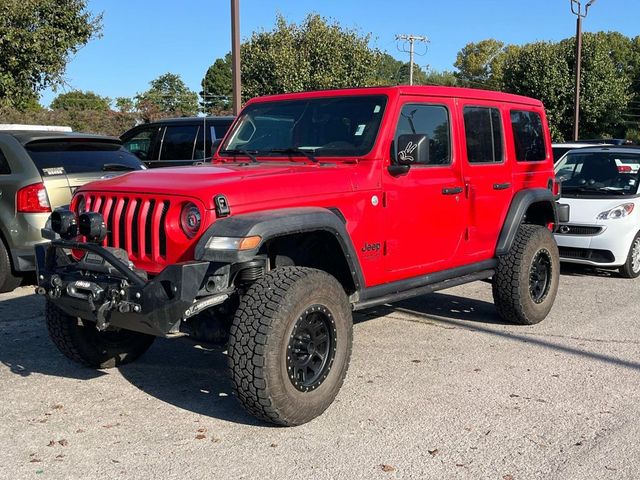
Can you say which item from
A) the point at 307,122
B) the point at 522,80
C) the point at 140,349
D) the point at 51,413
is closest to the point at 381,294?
the point at 307,122

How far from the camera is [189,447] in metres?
3.87

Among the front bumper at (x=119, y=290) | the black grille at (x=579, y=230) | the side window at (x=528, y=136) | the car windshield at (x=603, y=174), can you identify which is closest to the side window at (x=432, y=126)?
the side window at (x=528, y=136)

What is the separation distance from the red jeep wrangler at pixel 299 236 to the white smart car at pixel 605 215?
2.90m

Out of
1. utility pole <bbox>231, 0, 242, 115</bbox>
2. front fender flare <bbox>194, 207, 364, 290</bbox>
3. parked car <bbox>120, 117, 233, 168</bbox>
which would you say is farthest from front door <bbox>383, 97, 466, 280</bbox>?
utility pole <bbox>231, 0, 242, 115</bbox>

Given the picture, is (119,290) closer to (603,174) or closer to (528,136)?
(528,136)

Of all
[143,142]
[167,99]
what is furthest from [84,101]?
[143,142]

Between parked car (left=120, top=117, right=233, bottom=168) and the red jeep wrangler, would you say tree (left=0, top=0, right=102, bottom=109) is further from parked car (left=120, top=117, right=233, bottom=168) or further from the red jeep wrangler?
the red jeep wrangler

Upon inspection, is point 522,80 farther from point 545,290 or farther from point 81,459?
point 81,459

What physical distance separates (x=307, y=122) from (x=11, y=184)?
367cm

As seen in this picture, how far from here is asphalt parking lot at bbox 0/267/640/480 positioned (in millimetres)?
3652

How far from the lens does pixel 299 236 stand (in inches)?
176

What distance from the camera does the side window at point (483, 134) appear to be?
5762 mm

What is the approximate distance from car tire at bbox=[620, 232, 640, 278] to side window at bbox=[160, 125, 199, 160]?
20.7 ft

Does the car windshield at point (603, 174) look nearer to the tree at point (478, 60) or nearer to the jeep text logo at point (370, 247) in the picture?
the jeep text logo at point (370, 247)
